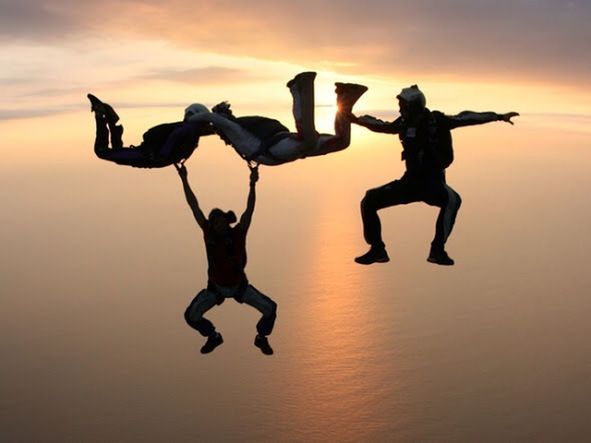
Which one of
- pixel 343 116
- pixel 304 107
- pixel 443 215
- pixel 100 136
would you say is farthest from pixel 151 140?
pixel 443 215

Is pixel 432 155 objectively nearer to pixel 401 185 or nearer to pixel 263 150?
pixel 401 185

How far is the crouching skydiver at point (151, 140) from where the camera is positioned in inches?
624

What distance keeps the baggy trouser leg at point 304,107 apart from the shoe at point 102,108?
13.8 ft

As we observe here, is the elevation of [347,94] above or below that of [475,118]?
above

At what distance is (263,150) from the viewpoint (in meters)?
15.1

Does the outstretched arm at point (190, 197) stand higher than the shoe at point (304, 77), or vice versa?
the shoe at point (304, 77)

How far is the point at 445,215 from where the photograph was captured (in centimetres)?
1675

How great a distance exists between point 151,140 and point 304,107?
3.83 meters

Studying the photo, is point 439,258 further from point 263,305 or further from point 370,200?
point 263,305

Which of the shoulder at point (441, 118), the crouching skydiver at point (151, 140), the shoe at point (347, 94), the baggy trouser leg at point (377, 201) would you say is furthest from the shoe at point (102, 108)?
the shoulder at point (441, 118)

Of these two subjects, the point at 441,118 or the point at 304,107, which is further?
the point at 441,118

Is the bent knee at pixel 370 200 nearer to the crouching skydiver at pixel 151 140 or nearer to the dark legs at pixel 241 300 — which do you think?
the dark legs at pixel 241 300

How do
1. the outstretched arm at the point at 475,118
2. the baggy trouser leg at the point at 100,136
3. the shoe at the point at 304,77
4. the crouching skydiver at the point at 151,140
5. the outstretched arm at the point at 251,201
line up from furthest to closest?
the baggy trouser leg at the point at 100,136, the crouching skydiver at the point at 151,140, the outstretched arm at the point at 251,201, the outstretched arm at the point at 475,118, the shoe at the point at 304,77

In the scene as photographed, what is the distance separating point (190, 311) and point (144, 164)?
11.4 feet
